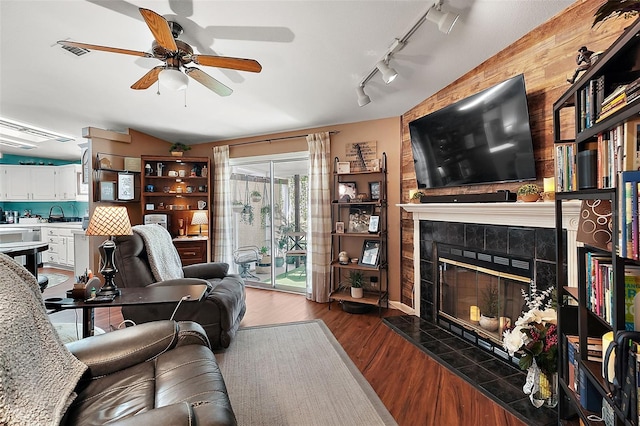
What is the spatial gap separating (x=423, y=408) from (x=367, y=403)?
36 centimetres

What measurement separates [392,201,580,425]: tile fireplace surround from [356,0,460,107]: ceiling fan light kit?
1.23 m

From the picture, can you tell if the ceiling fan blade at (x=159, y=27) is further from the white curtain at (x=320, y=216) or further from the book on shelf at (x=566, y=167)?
the white curtain at (x=320, y=216)

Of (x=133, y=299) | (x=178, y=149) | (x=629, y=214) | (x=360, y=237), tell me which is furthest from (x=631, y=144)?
(x=178, y=149)

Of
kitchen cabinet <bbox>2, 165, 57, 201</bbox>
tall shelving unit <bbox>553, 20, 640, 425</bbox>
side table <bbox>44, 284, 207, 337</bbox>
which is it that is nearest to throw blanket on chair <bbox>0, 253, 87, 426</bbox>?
side table <bbox>44, 284, 207, 337</bbox>

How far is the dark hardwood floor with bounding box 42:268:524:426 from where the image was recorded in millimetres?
1974

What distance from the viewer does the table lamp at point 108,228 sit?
2.18 metres

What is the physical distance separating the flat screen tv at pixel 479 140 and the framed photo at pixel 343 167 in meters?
1.02

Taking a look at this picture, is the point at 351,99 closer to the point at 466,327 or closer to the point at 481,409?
the point at 466,327

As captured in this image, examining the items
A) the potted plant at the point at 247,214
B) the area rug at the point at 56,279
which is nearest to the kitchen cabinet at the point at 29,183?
the area rug at the point at 56,279

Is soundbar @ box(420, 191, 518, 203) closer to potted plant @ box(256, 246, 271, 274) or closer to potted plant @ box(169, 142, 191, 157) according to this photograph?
potted plant @ box(256, 246, 271, 274)

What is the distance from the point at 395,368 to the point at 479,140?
1.97 metres

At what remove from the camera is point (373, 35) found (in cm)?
225

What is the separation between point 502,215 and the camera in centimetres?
249

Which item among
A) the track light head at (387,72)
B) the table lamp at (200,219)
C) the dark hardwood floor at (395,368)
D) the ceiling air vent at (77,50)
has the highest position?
the ceiling air vent at (77,50)
